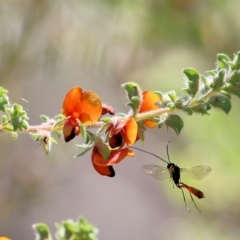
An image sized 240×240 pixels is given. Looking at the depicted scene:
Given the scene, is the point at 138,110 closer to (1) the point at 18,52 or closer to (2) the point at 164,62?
(1) the point at 18,52

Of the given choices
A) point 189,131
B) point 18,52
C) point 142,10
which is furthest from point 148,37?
point 18,52

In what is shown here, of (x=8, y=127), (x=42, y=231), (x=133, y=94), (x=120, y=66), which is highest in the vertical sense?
(x=120, y=66)

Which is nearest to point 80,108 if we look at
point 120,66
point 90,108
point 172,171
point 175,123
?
point 90,108

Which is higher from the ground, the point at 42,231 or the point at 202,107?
the point at 202,107

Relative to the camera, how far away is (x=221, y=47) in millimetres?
2205

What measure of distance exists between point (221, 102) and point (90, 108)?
0.58ft

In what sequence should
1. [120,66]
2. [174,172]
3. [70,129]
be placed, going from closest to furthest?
[70,129] → [174,172] → [120,66]

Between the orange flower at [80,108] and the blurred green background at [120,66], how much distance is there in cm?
93

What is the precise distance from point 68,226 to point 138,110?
188 mm

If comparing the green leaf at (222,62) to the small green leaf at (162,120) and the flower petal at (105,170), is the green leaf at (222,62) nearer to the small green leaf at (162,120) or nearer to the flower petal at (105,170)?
the small green leaf at (162,120)

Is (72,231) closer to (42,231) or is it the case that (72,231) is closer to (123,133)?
(42,231)

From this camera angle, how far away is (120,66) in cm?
218

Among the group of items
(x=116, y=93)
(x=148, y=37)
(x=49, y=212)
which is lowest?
(x=49, y=212)

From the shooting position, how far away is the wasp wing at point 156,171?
0.92 meters
